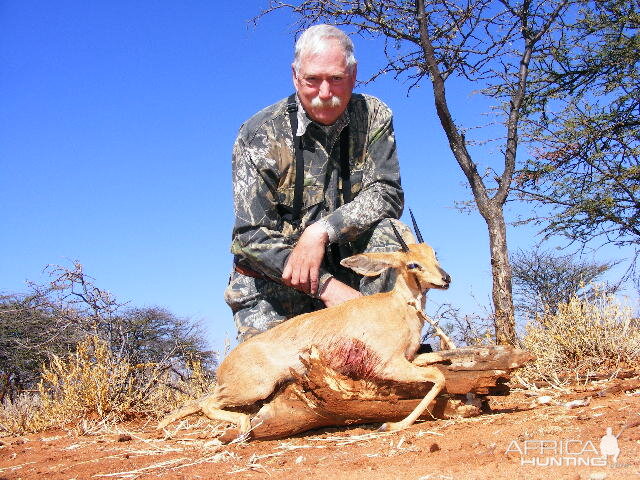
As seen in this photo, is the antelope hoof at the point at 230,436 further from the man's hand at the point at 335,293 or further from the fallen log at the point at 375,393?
the man's hand at the point at 335,293

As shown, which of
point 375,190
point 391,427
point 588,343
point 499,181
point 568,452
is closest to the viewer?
point 568,452

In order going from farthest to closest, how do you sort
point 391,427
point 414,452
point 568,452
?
point 391,427 < point 414,452 < point 568,452

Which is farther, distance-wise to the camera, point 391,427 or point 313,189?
point 313,189

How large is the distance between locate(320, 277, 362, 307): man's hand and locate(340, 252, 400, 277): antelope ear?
20.1 inches

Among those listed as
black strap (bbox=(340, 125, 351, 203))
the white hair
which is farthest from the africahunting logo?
the white hair

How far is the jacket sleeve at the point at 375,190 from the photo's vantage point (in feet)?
17.9

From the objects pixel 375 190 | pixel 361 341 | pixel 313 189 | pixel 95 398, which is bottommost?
pixel 95 398

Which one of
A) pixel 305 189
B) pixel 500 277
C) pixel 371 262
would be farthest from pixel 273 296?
pixel 500 277

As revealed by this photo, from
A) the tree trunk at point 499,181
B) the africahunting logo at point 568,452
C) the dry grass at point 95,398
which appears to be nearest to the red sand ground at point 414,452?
the africahunting logo at point 568,452

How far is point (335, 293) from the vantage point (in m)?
5.33

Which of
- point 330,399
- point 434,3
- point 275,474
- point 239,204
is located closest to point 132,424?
point 239,204

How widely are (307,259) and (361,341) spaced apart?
0.95 metres

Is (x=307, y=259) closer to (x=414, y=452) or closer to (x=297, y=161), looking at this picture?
(x=297, y=161)

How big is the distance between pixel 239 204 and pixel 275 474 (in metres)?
2.66
